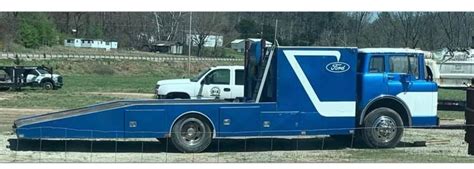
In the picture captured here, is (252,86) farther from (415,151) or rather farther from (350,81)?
(415,151)

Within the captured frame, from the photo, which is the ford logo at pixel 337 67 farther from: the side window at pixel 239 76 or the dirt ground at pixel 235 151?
the side window at pixel 239 76

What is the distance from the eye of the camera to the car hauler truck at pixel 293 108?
1198 centimetres

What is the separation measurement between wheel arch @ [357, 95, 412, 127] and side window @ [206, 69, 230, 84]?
20.0ft

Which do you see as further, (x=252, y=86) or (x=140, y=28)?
(x=140, y=28)

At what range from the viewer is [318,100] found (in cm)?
1268

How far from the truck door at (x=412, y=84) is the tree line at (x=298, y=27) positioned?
68.6ft

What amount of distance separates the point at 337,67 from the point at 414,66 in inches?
78.0

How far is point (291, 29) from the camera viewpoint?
43.6 meters

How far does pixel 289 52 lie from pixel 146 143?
3404mm

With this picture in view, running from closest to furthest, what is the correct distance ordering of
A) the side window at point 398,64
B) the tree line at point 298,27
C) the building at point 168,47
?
the side window at point 398,64 < the tree line at point 298,27 < the building at point 168,47

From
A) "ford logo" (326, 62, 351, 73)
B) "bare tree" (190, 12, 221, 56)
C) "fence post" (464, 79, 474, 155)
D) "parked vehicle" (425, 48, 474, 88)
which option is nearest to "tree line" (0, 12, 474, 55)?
"bare tree" (190, 12, 221, 56)

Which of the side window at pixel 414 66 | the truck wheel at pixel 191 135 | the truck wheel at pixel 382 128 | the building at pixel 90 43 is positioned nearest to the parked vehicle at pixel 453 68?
the side window at pixel 414 66

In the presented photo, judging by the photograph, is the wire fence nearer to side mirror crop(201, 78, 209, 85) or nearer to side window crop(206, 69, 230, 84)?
side window crop(206, 69, 230, 84)

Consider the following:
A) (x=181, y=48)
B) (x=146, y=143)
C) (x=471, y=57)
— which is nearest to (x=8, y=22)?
(x=181, y=48)
